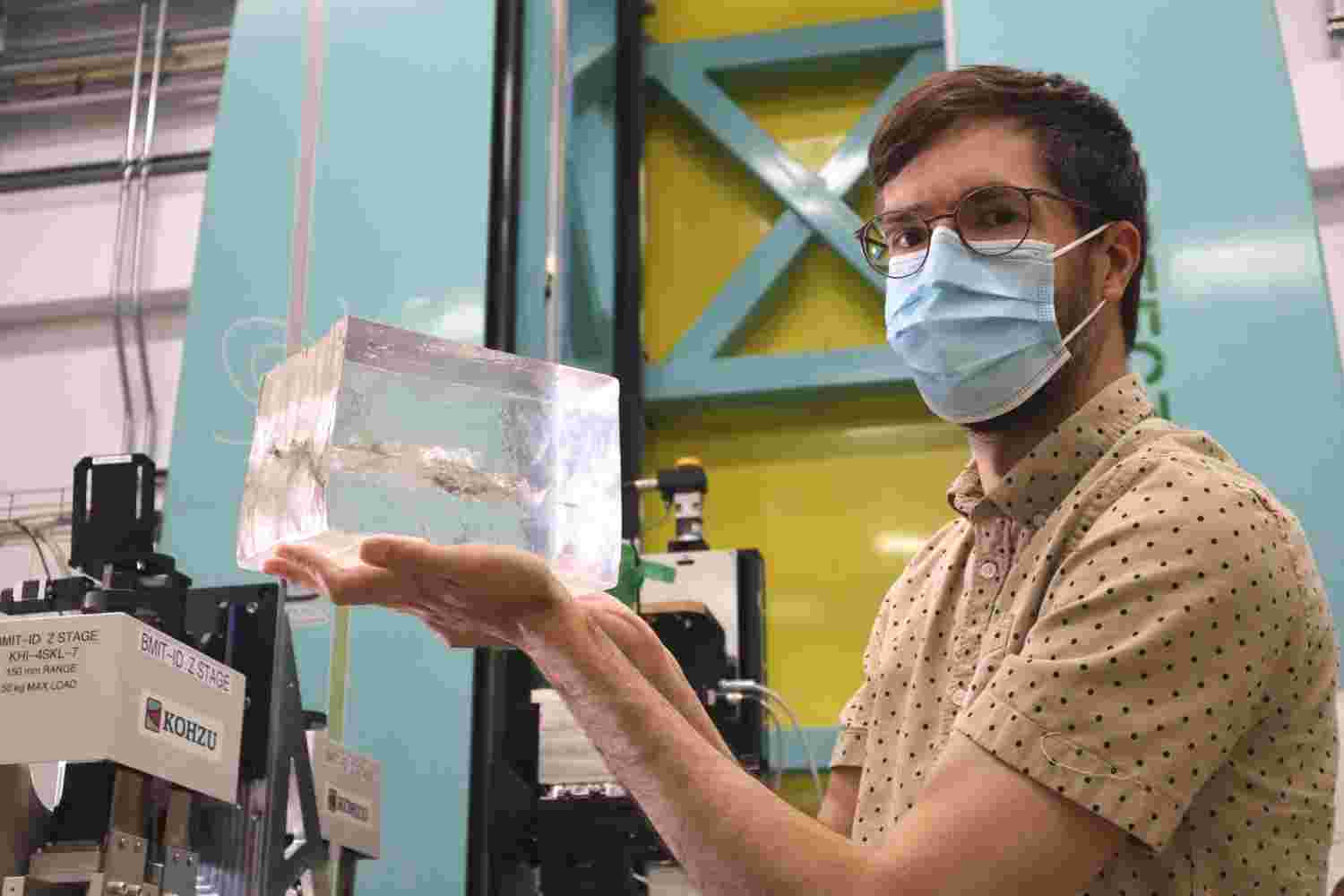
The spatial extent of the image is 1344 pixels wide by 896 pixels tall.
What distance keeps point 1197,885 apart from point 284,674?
118 centimetres

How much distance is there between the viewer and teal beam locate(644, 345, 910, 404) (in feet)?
13.4

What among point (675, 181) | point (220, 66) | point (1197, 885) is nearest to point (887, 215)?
point (1197, 885)

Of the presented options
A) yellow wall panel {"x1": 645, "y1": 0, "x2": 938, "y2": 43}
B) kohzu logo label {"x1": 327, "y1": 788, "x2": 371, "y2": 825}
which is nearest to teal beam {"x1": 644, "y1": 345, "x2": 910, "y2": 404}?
yellow wall panel {"x1": 645, "y1": 0, "x2": 938, "y2": 43}

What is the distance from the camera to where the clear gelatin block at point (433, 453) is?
4.04 feet

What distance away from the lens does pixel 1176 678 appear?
104 centimetres

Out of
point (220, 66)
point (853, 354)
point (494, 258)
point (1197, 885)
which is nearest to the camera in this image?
point (1197, 885)

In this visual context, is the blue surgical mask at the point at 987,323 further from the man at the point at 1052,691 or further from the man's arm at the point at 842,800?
the man's arm at the point at 842,800

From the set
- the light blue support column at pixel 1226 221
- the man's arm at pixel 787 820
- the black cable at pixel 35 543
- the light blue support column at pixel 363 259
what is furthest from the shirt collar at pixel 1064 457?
the black cable at pixel 35 543

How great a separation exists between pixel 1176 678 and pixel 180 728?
98 centimetres

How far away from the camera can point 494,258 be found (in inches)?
129

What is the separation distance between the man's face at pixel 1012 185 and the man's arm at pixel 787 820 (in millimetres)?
440

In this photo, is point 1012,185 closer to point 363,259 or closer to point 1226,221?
point 1226,221

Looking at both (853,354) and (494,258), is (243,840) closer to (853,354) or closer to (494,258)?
(494,258)

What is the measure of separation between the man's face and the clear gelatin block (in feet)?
1.13
